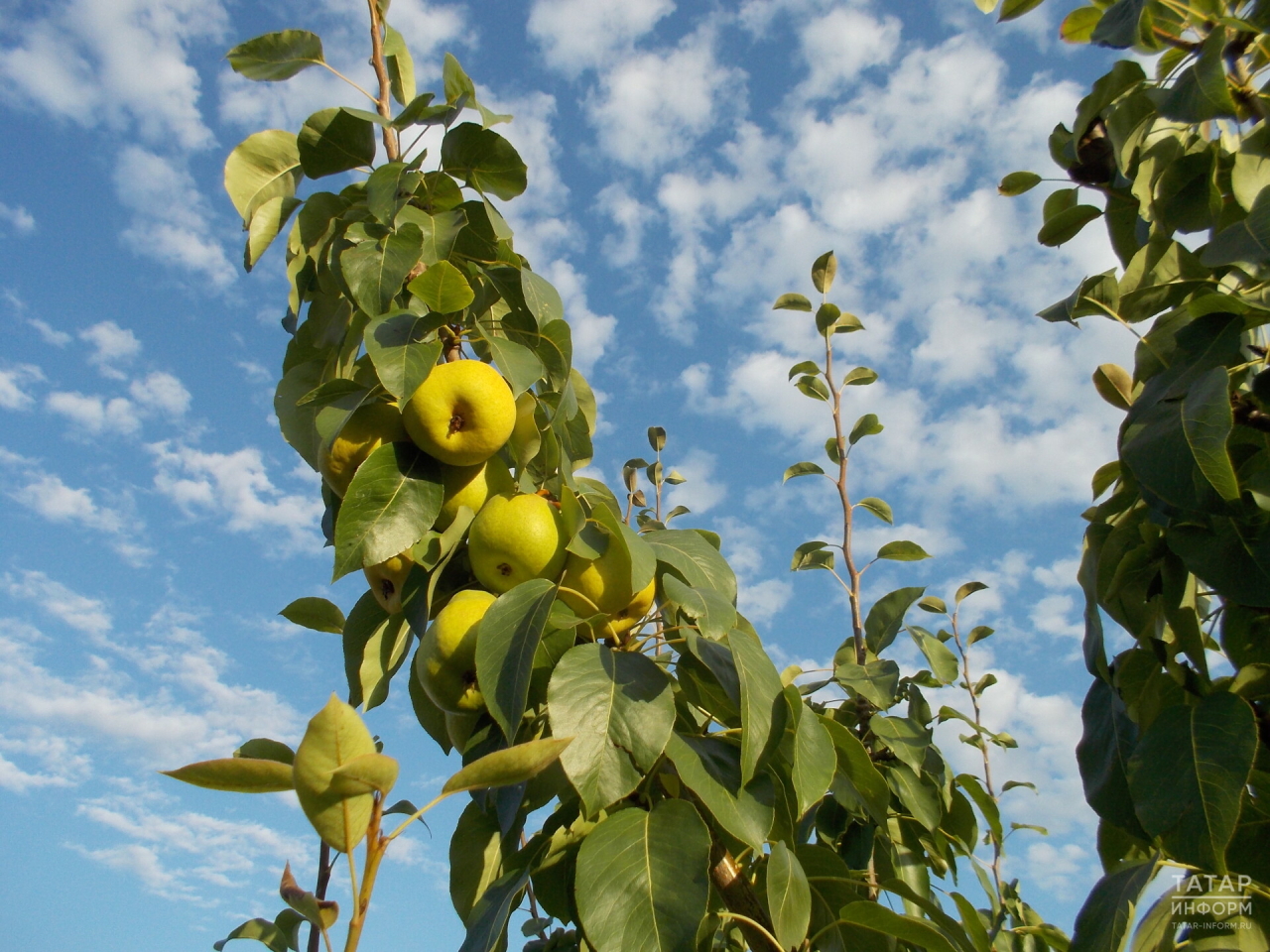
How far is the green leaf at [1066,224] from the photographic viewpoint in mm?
2086

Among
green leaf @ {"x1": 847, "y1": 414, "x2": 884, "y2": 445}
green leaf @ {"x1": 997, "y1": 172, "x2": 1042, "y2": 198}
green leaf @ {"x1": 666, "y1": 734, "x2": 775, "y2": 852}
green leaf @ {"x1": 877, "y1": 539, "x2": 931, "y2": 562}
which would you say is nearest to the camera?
green leaf @ {"x1": 666, "y1": 734, "x2": 775, "y2": 852}

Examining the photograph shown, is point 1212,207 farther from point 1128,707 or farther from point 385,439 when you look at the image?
point 385,439

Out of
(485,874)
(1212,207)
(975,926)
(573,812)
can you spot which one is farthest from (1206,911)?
(1212,207)

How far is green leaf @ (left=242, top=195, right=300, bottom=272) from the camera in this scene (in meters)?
1.71

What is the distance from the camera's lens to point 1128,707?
1.73 metres

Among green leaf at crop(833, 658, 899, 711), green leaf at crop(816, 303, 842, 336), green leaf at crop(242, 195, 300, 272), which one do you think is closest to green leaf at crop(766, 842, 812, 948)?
green leaf at crop(833, 658, 899, 711)

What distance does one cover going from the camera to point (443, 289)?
1.46m

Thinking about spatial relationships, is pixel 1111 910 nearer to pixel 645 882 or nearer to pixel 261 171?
pixel 645 882

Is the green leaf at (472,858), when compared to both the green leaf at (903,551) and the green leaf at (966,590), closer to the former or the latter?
the green leaf at (903,551)

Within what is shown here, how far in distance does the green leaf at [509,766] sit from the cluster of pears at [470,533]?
615 mm

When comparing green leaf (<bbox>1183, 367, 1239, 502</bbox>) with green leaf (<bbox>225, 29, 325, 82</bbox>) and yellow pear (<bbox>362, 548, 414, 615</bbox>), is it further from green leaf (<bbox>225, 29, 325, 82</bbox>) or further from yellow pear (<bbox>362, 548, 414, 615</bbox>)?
green leaf (<bbox>225, 29, 325, 82</bbox>)

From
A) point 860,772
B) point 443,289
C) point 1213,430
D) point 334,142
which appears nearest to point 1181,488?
point 1213,430

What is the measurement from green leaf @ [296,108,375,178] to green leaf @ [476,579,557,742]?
107cm

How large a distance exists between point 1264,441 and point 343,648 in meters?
1.97
